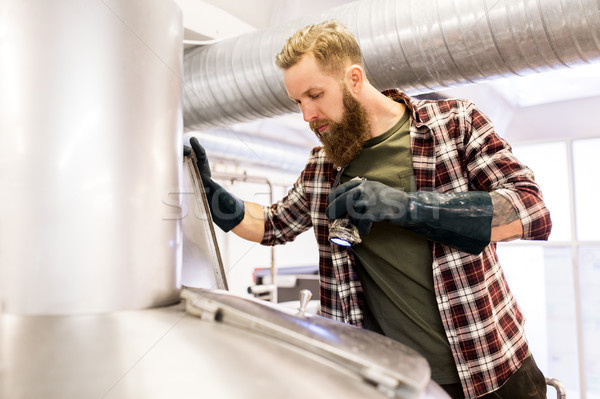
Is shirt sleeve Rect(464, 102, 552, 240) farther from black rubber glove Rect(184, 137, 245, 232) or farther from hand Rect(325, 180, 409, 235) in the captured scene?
black rubber glove Rect(184, 137, 245, 232)

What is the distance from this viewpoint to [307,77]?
951 millimetres

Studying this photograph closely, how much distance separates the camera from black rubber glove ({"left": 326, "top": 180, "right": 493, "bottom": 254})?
2.54ft

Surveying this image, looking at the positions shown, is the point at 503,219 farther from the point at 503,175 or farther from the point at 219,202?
the point at 219,202

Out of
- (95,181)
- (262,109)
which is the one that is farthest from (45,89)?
(262,109)

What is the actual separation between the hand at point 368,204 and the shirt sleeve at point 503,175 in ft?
0.61

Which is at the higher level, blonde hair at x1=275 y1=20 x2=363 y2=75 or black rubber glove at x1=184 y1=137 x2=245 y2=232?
blonde hair at x1=275 y1=20 x2=363 y2=75

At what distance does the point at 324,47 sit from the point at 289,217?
43 cm

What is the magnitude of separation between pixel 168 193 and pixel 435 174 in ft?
1.80

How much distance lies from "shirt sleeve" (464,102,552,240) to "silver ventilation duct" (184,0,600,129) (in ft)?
0.97

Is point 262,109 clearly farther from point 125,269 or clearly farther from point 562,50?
point 125,269

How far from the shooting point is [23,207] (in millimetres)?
564

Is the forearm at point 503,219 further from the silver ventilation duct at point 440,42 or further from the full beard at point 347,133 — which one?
the silver ventilation duct at point 440,42

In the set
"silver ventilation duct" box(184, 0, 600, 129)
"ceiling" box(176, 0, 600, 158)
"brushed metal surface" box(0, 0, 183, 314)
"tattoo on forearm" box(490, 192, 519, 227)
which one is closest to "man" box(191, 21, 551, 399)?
"tattoo on forearm" box(490, 192, 519, 227)

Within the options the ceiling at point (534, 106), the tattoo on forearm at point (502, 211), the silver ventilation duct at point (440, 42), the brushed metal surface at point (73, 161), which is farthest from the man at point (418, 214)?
the ceiling at point (534, 106)
